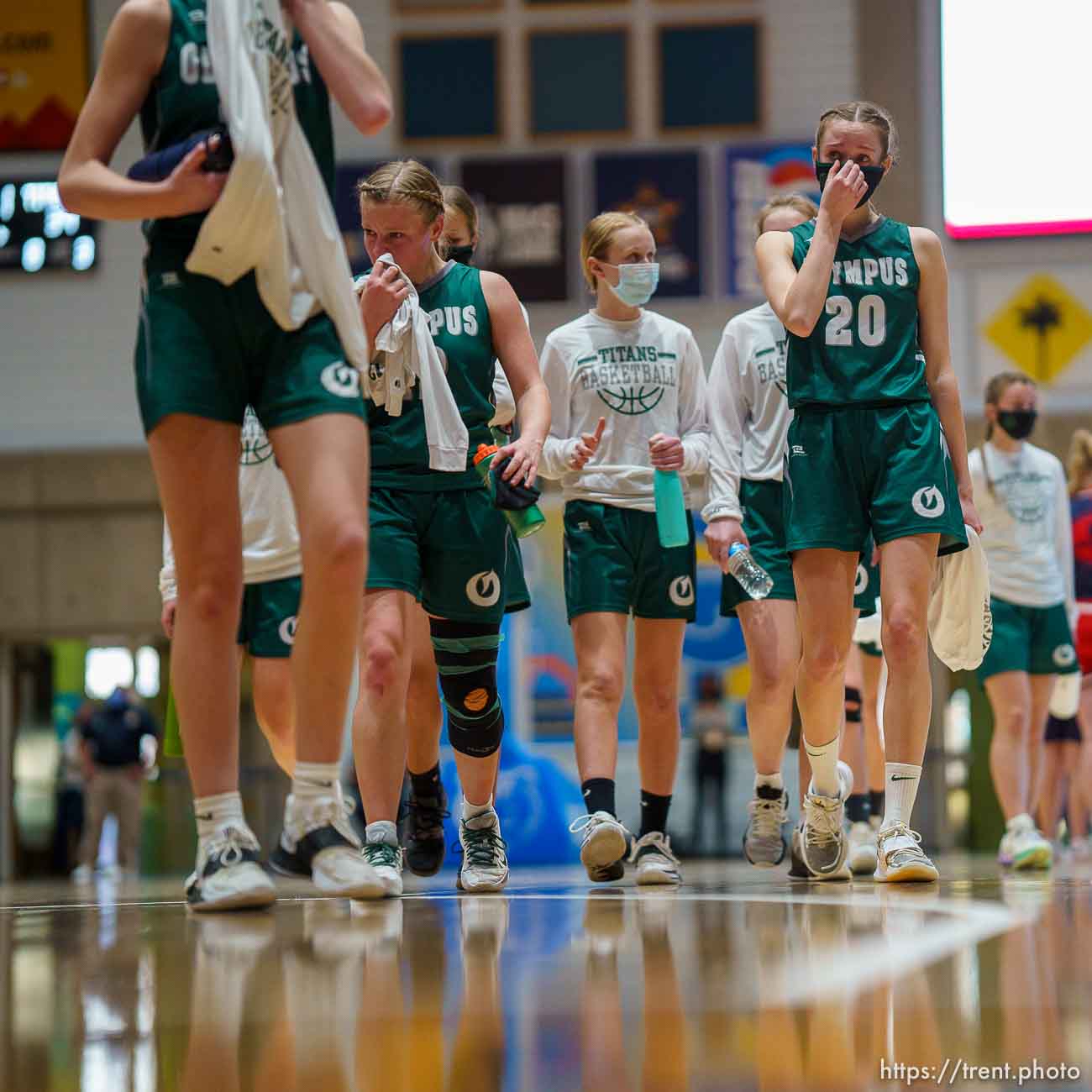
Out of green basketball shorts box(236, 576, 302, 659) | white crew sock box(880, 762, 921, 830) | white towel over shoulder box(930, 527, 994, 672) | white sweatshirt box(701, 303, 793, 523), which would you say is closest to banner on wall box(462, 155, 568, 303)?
white sweatshirt box(701, 303, 793, 523)

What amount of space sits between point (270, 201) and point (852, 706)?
168 inches

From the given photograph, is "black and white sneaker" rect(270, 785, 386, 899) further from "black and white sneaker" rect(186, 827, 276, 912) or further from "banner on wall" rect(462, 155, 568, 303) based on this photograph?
"banner on wall" rect(462, 155, 568, 303)

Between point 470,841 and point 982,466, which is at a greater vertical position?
point 982,466

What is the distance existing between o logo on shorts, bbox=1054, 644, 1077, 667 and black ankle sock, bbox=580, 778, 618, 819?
3789 mm

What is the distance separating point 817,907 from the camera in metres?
3.06

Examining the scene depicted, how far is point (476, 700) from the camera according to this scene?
14.5ft

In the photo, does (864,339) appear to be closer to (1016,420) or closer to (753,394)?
(753,394)

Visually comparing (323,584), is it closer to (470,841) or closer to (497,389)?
(470,841)

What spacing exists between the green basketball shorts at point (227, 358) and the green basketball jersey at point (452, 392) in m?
1.40

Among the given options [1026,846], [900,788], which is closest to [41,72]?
[1026,846]

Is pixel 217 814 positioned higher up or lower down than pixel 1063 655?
lower down

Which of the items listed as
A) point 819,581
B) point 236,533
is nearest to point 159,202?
point 236,533

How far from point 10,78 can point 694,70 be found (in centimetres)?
605

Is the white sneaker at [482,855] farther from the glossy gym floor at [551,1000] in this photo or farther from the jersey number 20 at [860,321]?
the jersey number 20 at [860,321]
